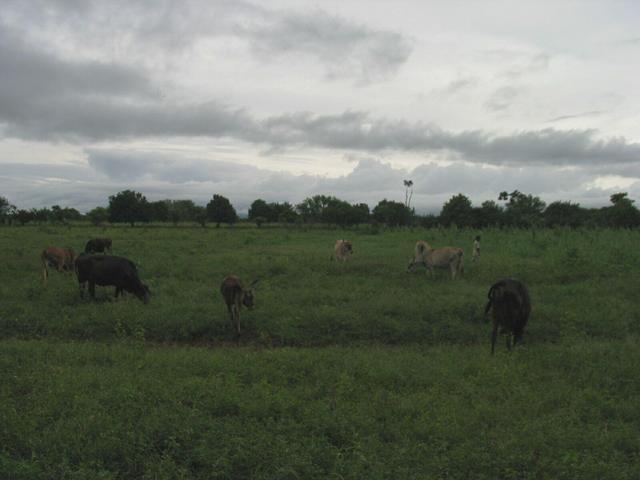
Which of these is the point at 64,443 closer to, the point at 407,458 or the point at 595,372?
the point at 407,458

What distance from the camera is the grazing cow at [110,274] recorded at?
13148mm

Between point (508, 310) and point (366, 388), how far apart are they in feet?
13.3

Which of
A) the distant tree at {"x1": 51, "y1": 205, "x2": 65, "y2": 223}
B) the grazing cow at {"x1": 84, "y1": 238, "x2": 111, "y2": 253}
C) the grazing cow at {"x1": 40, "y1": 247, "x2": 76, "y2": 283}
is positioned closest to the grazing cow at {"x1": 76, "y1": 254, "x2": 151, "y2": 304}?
the grazing cow at {"x1": 40, "y1": 247, "x2": 76, "y2": 283}

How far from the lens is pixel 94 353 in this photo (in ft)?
28.6

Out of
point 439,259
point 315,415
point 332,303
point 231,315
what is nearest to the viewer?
point 315,415

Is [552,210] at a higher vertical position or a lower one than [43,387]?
higher

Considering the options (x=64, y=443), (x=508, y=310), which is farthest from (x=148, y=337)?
(x=508, y=310)

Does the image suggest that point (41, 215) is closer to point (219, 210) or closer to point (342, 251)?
point (219, 210)

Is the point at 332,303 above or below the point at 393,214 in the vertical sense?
below

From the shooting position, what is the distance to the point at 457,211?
7450cm

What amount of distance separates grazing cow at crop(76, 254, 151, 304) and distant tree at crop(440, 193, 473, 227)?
65.5m

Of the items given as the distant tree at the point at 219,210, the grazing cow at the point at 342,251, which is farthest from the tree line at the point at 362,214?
the grazing cow at the point at 342,251

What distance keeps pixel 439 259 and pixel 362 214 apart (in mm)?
66427

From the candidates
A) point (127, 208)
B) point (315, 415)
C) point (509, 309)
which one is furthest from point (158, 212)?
point (315, 415)
